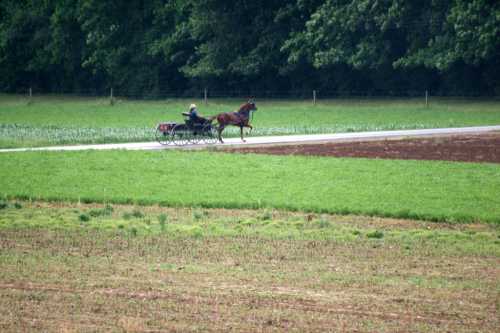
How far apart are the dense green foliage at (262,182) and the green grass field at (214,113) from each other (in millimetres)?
8042

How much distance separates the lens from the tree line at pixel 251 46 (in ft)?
188

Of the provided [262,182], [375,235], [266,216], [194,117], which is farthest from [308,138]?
[375,235]

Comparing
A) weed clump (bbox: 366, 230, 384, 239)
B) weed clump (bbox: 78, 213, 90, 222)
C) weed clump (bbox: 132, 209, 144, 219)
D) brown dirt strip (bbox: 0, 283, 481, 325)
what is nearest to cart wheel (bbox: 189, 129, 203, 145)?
weed clump (bbox: 132, 209, 144, 219)

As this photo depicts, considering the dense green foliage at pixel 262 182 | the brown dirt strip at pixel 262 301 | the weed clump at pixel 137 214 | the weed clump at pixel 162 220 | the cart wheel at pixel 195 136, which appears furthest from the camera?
the cart wheel at pixel 195 136

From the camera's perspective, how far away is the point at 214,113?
54531 millimetres

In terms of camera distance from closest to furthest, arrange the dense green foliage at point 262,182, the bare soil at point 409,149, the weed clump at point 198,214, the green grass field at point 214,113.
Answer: the weed clump at point 198,214
the dense green foliage at point 262,182
the bare soil at point 409,149
the green grass field at point 214,113

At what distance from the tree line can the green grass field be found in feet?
8.99

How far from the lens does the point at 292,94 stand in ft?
220

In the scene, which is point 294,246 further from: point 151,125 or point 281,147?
point 151,125

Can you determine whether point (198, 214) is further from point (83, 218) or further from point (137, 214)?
point (83, 218)

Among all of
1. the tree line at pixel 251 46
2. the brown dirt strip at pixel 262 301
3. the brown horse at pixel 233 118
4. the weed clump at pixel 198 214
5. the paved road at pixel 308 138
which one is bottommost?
the brown dirt strip at pixel 262 301

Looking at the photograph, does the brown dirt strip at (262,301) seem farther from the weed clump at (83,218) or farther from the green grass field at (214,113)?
the green grass field at (214,113)

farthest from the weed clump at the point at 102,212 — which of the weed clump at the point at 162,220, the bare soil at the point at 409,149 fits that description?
the bare soil at the point at 409,149

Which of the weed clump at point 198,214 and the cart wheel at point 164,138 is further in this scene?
the cart wheel at point 164,138
